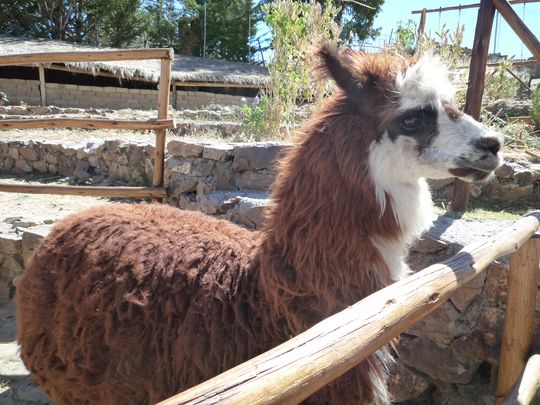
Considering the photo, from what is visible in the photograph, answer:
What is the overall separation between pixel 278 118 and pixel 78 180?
450cm

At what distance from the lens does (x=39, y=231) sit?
436cm

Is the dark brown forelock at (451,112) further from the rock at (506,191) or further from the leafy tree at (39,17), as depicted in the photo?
the leafy tree at (39,17)

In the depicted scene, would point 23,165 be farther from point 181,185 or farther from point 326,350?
point 326,350

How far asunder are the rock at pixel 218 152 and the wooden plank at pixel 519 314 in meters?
2.84

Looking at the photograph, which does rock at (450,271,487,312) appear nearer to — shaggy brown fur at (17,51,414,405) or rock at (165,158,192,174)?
shaggy brown fur at (17,51,414,405)

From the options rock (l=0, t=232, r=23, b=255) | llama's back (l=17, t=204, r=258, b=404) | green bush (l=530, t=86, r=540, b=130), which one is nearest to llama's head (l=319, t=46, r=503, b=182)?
llama's back (l=17, t=204, r=258, b=404)

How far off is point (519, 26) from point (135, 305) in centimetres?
308

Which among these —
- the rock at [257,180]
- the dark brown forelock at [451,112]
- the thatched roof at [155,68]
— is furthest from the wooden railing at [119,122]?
the thatched roof at [155,68]

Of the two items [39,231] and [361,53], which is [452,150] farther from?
[39,231]

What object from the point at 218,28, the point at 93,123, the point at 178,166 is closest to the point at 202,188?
the point at 178,166

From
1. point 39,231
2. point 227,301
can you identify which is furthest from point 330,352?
point 39,231

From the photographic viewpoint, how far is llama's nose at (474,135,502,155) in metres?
1.74

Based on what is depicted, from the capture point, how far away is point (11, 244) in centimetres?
448

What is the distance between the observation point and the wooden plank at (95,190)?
444cm
